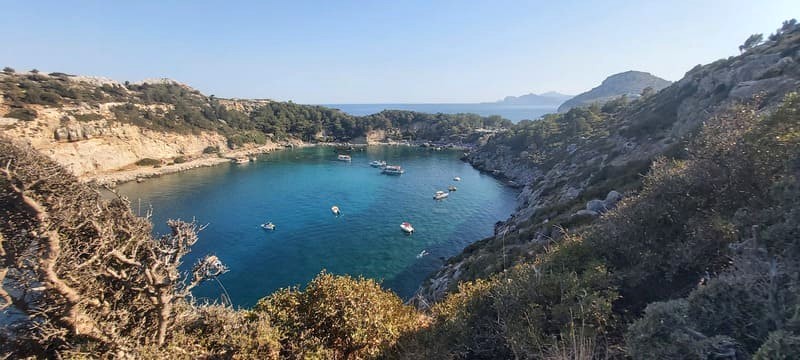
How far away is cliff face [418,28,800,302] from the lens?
2003 cm

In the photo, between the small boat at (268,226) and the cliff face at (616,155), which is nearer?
the cliff face at (616,155)

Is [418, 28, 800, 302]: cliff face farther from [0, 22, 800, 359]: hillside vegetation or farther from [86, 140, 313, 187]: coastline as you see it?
[86, 140, 313, 187]: coastline

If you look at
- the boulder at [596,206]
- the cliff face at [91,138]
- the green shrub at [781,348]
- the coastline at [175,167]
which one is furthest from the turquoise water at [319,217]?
the green shrub at [781,348]

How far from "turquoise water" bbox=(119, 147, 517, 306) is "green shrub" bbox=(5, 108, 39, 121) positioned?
698 inches

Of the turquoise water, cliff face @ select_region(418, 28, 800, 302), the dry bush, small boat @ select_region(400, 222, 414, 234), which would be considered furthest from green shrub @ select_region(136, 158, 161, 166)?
the dry bush

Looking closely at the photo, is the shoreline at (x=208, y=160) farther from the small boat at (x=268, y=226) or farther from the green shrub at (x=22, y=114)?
the small boat at (x=268, y=226)

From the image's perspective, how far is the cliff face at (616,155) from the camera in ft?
65.7

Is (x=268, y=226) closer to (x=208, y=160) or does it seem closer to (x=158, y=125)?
(x=208, y=160)

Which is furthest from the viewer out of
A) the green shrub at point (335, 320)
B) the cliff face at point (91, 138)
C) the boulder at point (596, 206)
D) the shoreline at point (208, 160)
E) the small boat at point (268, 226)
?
the shoreline at point (208, 160)

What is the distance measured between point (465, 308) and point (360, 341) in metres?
2.85

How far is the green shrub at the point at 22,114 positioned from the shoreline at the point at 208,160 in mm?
11758

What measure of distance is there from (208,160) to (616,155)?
7817cm

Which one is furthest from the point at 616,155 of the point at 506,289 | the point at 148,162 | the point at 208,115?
the point at 208,115

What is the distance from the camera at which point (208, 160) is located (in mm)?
73688
